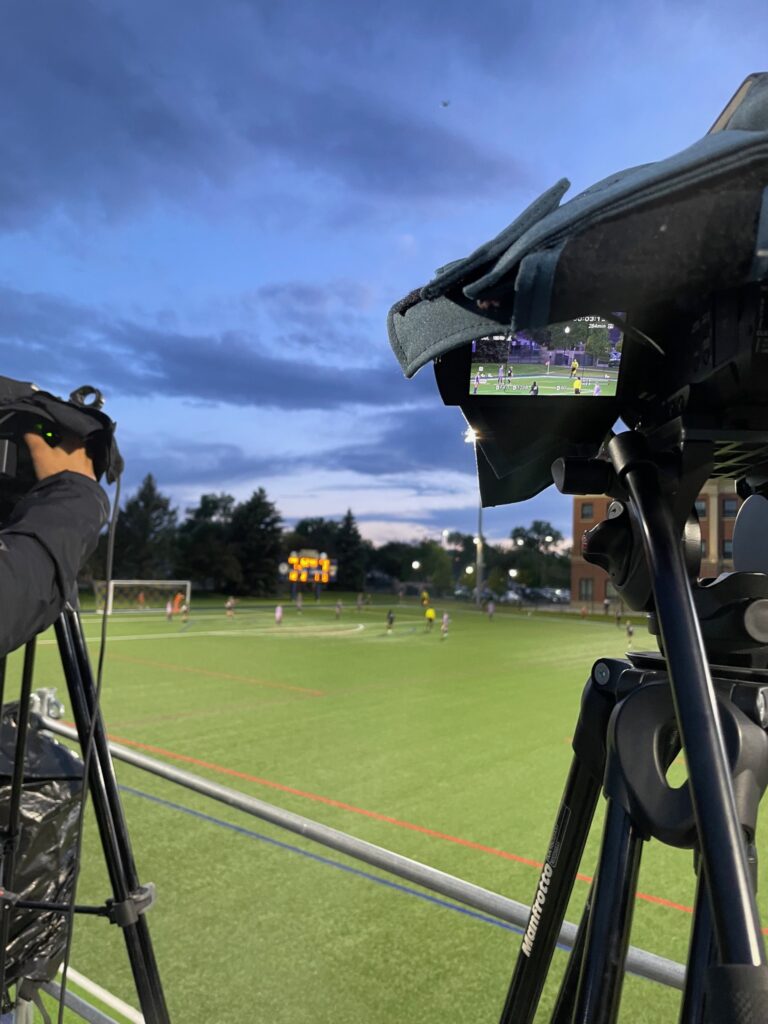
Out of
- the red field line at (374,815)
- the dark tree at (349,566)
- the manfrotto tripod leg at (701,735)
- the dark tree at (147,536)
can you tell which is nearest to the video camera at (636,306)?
the manfrotto tripod leg at (701,735)

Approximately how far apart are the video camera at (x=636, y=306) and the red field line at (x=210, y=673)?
984 centimetres

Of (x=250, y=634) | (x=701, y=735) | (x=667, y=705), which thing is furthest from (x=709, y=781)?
(x=250, y=634)

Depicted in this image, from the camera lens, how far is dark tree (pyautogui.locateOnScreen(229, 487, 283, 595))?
53.7 metres

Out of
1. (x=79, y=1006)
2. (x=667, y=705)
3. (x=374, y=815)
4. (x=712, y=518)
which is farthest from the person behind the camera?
(x=374, y=815)

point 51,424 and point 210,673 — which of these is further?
point 210,673

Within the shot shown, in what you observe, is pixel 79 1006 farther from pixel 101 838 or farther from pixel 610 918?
pixel 610 918

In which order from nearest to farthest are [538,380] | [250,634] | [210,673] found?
[538,380], [210,673], [250,634]

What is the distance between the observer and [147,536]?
171ft

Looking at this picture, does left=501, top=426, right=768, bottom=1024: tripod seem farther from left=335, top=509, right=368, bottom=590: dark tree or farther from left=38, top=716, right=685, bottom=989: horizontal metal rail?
left=335, top=509, right=368, bottom=590: dark tree

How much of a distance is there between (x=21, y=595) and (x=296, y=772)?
19.1 ft

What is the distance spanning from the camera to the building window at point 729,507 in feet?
3.75

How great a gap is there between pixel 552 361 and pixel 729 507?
1.60 feet

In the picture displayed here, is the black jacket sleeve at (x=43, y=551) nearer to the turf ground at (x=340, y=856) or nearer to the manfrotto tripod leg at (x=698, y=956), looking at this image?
the manfrotto tripod leg at (x=698, y=956)

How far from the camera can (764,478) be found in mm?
899
